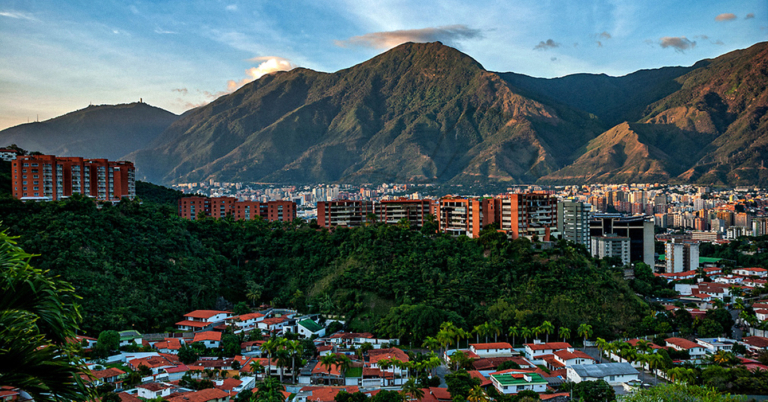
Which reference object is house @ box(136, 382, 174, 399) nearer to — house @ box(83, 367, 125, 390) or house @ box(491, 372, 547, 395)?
house @ box(83, 367, 125, 390)

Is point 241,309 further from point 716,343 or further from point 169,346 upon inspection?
point 716,343

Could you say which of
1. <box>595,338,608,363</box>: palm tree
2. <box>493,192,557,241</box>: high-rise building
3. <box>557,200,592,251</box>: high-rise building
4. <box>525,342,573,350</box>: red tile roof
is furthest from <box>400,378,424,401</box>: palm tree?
<box>557,200,592,251</box>: high-rise building

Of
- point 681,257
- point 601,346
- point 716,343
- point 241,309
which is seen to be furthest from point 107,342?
point 681,257

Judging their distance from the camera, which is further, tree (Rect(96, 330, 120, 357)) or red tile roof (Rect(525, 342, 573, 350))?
red tile roof (Rect(525, 342, 573, 350))

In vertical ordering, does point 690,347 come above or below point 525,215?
below

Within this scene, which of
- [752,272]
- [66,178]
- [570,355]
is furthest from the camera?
[752,272]

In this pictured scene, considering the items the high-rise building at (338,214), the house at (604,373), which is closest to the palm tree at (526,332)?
the house at (604,373)

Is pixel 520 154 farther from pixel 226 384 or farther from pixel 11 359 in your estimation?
pixel 11 359
